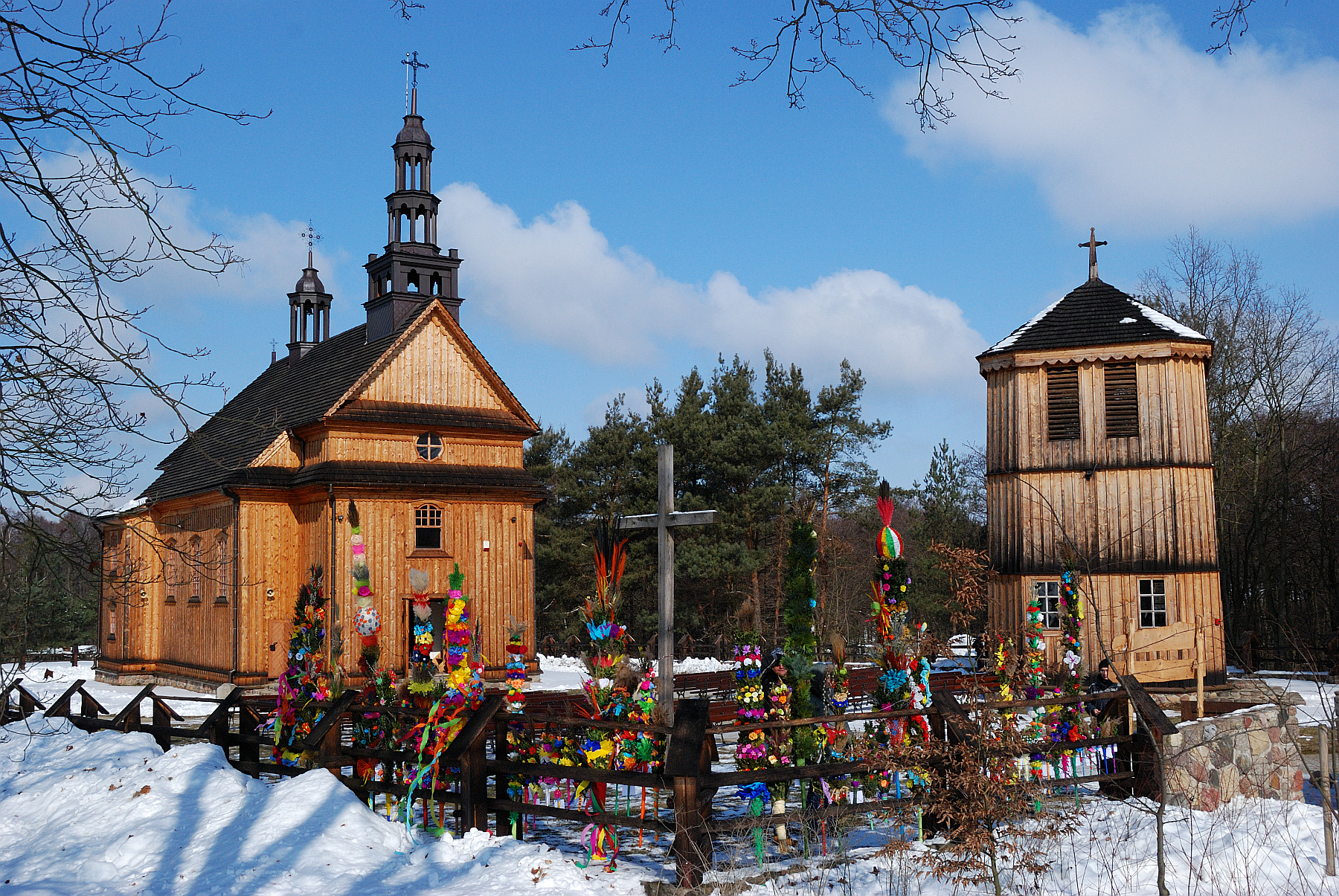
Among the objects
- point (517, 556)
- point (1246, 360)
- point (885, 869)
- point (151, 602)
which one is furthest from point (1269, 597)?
point (151, 602)

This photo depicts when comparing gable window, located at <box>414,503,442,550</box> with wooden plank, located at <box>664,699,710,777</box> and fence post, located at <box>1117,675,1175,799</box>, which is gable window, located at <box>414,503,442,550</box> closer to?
wooden plank, located at <box>664,699,710,777</box>

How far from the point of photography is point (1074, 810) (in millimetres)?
8266

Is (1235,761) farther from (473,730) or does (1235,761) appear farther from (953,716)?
(473,730)

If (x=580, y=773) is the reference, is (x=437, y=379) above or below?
above

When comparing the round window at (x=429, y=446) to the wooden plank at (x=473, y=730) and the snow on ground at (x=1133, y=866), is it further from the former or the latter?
the snow on ground at (x=1133, y=866)

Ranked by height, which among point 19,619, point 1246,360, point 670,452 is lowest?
point 19,619

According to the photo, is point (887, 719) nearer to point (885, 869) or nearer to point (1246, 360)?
point (885, 869)

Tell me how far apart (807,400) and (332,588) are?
22.8m

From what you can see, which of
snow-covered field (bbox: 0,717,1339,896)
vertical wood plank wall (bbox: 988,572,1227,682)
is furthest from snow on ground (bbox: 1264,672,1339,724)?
snow-covered field (bbox: 0,717,1339,896)

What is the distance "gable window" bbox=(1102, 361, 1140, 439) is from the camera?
22.4m

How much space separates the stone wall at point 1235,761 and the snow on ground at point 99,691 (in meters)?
16.1

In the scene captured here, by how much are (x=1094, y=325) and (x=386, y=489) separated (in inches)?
636

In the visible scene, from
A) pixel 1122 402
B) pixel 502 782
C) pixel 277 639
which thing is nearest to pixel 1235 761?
pixel 502 782

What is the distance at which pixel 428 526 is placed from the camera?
78.8ft
